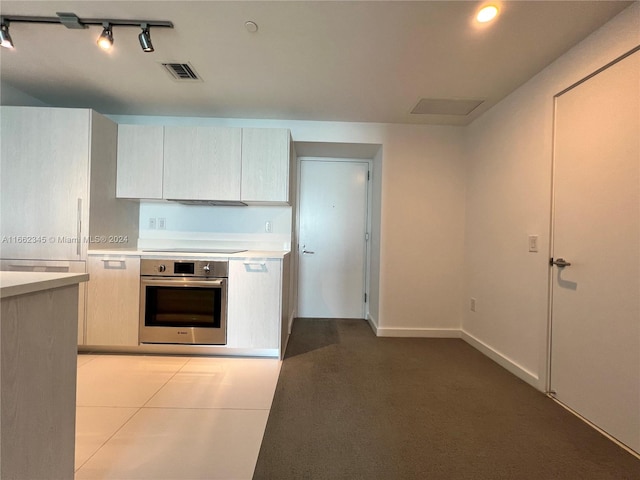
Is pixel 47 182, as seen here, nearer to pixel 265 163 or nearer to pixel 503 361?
pixel 265 163

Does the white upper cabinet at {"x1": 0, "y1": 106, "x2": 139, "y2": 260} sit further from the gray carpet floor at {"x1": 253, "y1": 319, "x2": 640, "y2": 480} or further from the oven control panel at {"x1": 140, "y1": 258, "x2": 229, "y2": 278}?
the gray carpet floor at {"x1": 253, "y1": 319, "x2": 640, "y2": 480}

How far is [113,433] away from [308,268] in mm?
2483

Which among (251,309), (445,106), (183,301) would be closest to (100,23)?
(183,301)

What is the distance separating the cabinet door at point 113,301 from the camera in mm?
2383

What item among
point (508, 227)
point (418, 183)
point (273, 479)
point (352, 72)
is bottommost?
point (273, 479)

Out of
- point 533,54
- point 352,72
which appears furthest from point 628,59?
point 352,72

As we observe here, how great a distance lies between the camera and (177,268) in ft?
7.85

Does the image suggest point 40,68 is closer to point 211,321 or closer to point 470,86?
point 211,321

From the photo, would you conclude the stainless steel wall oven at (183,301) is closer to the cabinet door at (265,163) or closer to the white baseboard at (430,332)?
the cabinet door at (265,163)

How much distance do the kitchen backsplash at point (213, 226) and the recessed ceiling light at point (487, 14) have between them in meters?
2.20

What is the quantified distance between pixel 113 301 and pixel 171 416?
50.4 inches

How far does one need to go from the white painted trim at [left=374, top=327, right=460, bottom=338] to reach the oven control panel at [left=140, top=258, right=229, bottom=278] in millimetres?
1874

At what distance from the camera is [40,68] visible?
7.22 feet

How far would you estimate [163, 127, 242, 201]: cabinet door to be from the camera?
2.69 metres
